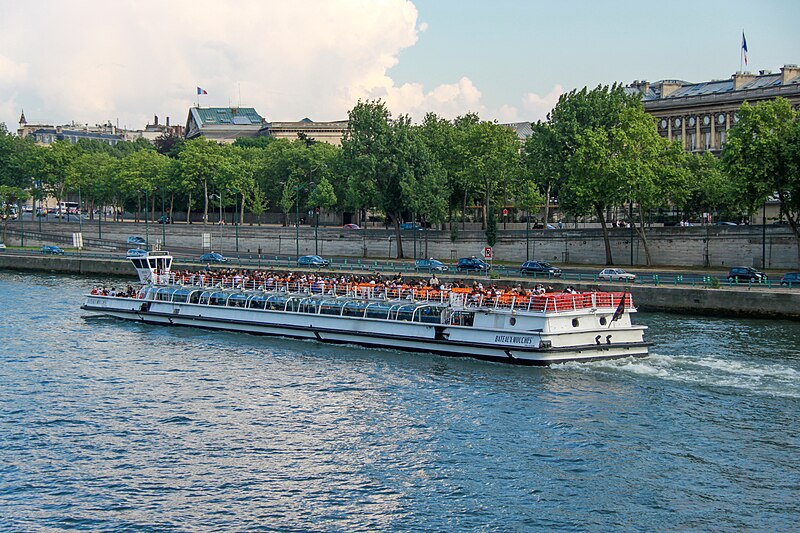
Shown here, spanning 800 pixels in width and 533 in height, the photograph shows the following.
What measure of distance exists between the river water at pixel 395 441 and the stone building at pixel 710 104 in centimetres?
8511

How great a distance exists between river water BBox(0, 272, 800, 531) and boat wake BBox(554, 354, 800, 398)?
159 mm

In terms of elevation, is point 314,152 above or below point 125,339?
above

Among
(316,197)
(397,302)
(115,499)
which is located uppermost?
(316,197)

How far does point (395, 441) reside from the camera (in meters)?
35.8

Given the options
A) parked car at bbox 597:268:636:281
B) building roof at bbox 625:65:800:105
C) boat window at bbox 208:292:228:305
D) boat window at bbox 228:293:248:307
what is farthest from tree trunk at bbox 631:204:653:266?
boat window at bbox 208:292:228:305

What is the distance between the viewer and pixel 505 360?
48.9m

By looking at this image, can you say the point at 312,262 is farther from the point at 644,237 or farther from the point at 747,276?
the point at 747,276

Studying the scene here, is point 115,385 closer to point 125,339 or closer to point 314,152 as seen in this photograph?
point 125,339

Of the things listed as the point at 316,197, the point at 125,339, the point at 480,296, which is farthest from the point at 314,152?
the point at 480,296

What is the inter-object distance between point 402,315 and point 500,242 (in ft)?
169

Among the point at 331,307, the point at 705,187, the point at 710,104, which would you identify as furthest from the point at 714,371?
the point at 710,104

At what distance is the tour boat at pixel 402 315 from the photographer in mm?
48156

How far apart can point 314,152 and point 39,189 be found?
55.0 metres

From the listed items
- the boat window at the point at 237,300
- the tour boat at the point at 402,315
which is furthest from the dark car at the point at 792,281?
the boat window at the point at 237,300
